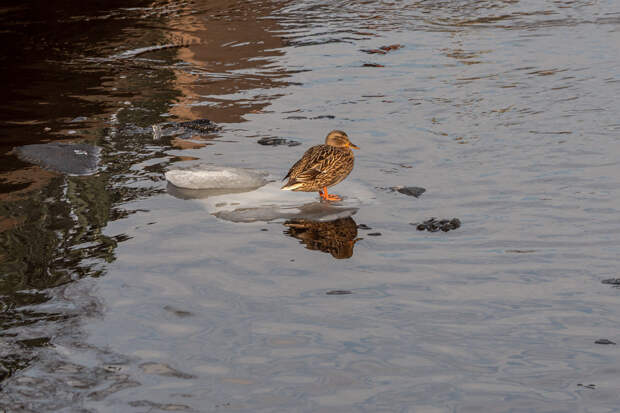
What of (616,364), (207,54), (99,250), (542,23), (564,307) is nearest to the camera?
(616,364)

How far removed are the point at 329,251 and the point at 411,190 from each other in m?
1.78

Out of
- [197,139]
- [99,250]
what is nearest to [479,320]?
[99,250]

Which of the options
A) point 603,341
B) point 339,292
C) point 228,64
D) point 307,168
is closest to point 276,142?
point 307,168

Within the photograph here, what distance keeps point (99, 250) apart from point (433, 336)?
Result: 3219 millimetres

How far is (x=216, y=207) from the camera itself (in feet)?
27.6

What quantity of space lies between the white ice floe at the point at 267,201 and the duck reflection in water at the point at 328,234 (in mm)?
152

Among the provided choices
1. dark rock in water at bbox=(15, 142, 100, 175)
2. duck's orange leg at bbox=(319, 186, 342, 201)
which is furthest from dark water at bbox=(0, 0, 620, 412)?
duck's orange leg at bbox=(319, 186, 342, 201)

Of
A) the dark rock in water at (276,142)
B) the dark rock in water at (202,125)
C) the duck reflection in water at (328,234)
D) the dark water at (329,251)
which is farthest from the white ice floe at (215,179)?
the dark rock in water at (202,125)

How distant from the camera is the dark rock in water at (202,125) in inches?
455

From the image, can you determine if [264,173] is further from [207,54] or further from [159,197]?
[207,54]

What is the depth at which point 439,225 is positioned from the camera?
24.9ft

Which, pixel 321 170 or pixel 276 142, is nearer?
pixel 321 170

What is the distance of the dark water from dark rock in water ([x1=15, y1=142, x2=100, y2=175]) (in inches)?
6.7

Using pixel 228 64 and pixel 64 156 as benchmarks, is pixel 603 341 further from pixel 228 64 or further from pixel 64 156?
pixel 228 64
